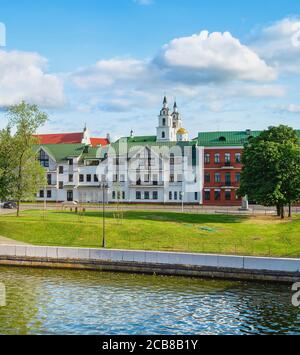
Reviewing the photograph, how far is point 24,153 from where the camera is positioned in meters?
63.9

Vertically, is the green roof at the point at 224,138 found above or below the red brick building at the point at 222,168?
above

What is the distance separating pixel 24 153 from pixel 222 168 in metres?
38.8

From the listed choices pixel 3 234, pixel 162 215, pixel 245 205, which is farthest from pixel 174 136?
pixel 3 234

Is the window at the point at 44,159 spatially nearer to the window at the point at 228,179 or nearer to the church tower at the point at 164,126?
the window at the point at 228,179

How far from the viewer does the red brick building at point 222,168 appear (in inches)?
3492

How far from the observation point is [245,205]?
246ft

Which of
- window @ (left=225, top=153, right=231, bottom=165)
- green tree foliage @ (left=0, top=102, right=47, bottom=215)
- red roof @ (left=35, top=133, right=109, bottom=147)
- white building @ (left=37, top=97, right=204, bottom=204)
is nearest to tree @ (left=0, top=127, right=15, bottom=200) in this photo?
green tree foliage @ (left=0, top=102, right=47, bottom=215)

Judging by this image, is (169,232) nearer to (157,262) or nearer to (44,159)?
(157,262)

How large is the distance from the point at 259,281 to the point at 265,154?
25965 mm

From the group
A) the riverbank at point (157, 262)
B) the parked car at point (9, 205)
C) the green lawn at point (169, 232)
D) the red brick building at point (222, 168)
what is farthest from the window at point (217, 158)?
the riverbank at point (157, 262)

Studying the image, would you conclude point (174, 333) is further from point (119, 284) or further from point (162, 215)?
point (162, 215)

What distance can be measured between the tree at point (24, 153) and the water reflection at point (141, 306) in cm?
2407

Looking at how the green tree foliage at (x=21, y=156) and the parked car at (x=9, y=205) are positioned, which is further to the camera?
the parked car at (x=9, y=205)

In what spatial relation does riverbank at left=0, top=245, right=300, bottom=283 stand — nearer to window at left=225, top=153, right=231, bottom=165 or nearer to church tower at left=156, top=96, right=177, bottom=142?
window at left=225, top=153, right=231, bottom=165
